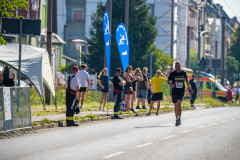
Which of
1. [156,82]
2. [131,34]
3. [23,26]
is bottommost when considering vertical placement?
[156,82]

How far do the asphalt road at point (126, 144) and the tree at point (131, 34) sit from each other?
33.9 metres

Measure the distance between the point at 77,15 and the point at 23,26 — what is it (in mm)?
65261

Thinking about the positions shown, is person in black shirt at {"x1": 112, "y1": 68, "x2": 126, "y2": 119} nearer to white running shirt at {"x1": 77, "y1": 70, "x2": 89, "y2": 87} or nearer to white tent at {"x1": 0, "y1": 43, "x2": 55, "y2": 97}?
white running shirt at {"x1": 77, "y1": 70, "x2": 89, "y2": 87}

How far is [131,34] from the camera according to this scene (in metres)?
52.6

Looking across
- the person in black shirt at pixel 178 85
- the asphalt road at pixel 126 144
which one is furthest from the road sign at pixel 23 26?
the person in black shirt at pixel 178 85

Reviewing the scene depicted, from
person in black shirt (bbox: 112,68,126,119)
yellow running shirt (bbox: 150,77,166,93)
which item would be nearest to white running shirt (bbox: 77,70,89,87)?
person in black shirt (bbox: 112,68,126,119)

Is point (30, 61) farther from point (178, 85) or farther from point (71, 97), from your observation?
point (178, 85)

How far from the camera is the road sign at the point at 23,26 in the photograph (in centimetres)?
1797

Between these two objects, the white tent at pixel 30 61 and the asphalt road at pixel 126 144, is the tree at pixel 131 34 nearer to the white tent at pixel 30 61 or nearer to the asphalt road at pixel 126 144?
the white tent at pixel 30 61

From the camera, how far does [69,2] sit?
82500mm

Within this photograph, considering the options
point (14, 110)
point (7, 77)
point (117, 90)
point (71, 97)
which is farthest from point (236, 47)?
point (14, 110)

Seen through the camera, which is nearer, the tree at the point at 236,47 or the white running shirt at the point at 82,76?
the white running shirt at the point at 82,76

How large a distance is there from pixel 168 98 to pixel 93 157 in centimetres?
3491

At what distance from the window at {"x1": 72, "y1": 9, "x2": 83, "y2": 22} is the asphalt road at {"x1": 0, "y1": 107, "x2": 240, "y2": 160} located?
64799 mm
